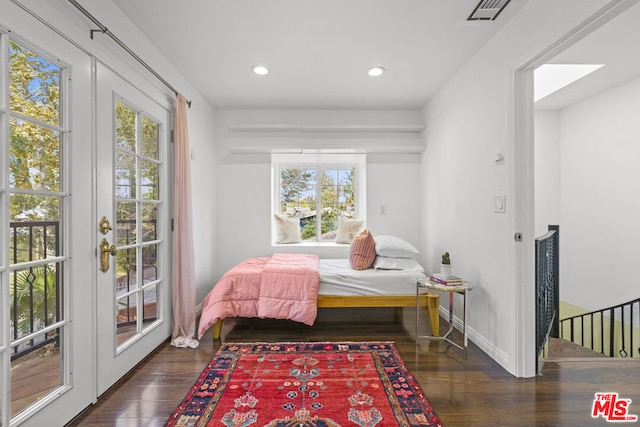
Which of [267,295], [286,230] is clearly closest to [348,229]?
[286,230]

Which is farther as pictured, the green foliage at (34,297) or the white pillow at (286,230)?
the white pillow at (286,230)

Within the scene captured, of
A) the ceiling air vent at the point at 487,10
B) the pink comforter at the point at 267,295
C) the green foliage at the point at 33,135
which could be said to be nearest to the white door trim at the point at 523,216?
the ceiling air vent at the point at 487,10

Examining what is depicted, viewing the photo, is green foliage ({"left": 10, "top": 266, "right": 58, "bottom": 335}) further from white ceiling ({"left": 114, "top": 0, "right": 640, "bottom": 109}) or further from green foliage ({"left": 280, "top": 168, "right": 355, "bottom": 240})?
green foliage ({"left": 280, "top": 168, "right": 355, "bottom": 240})

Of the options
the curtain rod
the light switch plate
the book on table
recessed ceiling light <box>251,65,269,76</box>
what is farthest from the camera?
recessed ceiling light <box>251,65,269,76</box>

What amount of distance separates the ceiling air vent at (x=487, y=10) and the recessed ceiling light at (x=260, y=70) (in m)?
1.77

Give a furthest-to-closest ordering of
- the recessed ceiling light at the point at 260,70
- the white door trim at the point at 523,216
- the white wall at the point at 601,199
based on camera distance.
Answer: the white wall at the point at 601,199 → the recessed ceiling light at the point at 260,70 → the white door trim at the point at 523,216

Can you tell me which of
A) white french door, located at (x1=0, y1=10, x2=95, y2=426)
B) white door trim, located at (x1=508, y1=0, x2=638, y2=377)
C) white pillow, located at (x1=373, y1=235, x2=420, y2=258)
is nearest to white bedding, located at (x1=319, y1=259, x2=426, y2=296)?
Result: white pillow, located at (x1=373, y1=235, x2=420, y2=258)

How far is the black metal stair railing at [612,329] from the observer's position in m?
3.31

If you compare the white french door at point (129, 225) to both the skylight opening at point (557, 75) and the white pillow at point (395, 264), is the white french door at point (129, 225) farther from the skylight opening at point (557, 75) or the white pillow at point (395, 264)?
the skylight opening at point (557, 75)

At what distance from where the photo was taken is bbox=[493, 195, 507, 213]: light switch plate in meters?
2.31

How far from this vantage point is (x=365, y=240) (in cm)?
336

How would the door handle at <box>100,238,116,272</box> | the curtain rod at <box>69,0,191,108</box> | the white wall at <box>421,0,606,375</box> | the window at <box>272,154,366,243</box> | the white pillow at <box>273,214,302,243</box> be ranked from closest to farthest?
the curtain rod at <box>69,0,191,108</box> → the door handle at <box>100,238,116,272</box> → the white wall at <box>421,0,606,375</box> → the white pillow at <box>273,214,302,243</box> → the window at <box>272,154,366,243</box>

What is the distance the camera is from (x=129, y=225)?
7.57 feet

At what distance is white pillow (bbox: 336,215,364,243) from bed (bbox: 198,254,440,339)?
125 cm
